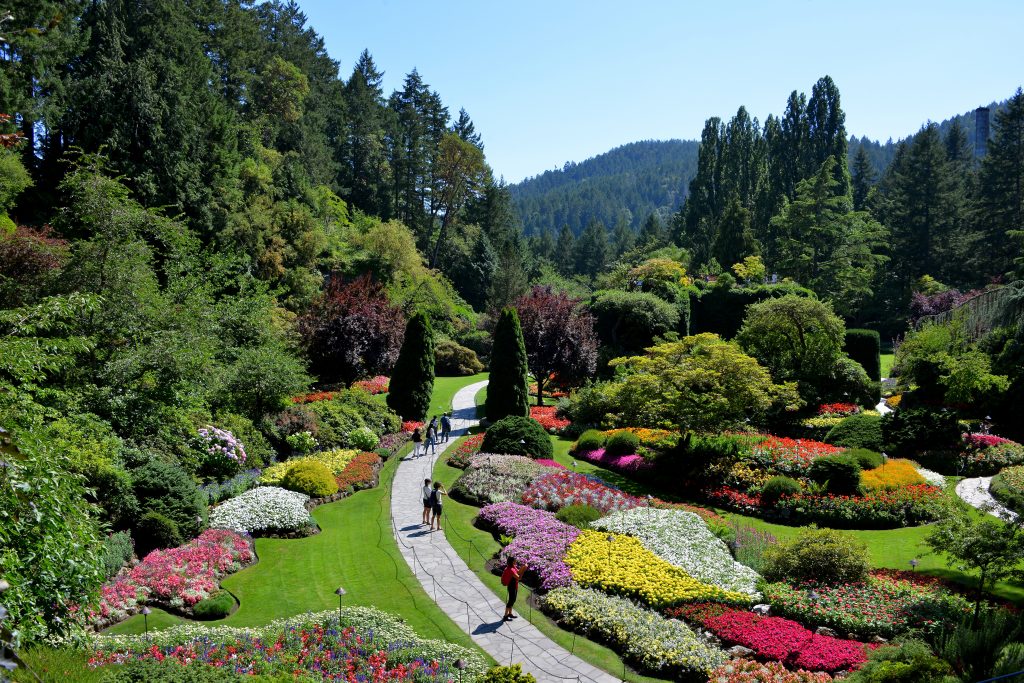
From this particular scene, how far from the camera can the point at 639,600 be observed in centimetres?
1295

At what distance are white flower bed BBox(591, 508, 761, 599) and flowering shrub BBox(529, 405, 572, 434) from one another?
35.0 feet

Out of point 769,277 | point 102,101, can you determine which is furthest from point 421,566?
point 769,277

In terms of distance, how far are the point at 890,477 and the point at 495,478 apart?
11.7m

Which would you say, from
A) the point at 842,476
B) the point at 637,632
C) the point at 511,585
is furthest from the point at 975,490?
the point at 511,585

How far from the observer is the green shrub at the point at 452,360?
42844mm

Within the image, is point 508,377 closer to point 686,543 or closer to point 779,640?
point 686,543

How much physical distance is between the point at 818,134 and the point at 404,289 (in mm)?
56554

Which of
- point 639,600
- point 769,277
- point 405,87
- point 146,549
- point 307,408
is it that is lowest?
point 639,600

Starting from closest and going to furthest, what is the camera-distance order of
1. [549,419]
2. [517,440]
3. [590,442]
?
1. [517,440]
2. [590,442]
3. [549,419]

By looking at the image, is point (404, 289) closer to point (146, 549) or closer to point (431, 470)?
point (431, 470)

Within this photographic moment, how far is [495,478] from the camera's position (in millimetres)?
19984

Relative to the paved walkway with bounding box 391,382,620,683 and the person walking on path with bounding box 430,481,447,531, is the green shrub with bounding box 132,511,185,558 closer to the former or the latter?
the paved walkway with bounding box 391,382,620,683

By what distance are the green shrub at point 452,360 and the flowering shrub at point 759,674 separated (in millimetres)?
33272

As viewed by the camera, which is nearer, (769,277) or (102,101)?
(102,101)
